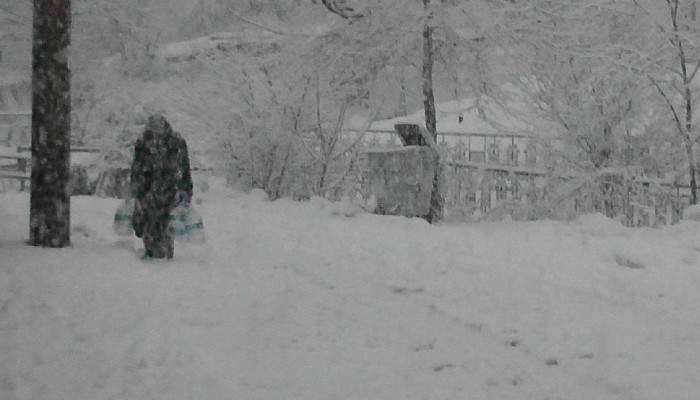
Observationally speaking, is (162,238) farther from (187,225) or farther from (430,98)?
(430,98)

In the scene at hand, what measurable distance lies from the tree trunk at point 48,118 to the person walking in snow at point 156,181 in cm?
62

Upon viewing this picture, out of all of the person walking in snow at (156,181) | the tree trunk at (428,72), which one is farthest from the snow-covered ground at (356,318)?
the tree trunk at (428,72)

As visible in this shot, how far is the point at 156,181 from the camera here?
5395 mm

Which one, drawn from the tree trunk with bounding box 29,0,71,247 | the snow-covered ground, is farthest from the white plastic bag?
the tree trunk with bounding box 29,0,71,247

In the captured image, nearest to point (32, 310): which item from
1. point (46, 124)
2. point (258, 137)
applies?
point (46, 124)

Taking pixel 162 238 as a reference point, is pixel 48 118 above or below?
above

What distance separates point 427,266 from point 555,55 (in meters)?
4.27

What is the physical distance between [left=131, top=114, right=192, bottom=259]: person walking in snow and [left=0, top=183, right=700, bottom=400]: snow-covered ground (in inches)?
8.5

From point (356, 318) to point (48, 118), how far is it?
2995mm

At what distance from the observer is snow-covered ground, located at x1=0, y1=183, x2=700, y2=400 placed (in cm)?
323

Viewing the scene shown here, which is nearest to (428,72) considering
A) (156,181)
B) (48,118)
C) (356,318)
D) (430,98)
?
(430,98)

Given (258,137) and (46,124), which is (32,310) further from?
(258,137)

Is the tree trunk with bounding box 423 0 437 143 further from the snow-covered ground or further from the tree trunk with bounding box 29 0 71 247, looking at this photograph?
the tree trunk with bounding box 29 0 71 247

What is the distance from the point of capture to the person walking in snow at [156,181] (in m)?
5.39
